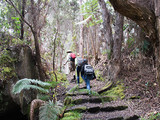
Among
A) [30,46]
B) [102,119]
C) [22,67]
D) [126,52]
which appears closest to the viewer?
[102,119]

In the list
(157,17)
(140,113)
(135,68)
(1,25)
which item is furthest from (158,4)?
(1,25)

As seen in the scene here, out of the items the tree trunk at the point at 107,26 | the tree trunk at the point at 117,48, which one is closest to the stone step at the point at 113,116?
the tree trunk at the point at 117,48

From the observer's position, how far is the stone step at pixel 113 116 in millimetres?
4414

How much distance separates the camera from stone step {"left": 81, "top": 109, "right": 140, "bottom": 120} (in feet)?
14.5

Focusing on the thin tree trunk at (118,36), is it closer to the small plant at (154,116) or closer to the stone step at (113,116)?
the stone step at (113,116)

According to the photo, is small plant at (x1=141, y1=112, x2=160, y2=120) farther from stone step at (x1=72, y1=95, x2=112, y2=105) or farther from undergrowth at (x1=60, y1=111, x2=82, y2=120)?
undergrowth at (x1=60, y1=111, x2=82, y2=120)

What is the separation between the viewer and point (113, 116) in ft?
15.2

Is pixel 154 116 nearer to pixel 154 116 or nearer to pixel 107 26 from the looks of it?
pixel 154 116

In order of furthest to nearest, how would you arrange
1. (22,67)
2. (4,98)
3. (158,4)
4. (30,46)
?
(30,46)
(22,67)
(4,98)
(158,4)

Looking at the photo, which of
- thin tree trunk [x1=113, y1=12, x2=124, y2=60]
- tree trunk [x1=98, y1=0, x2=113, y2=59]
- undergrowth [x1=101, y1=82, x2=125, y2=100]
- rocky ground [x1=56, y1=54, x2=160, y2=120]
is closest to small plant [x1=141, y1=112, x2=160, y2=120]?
rocky ground [x1=56, y1=54, x2=160, y2=120]

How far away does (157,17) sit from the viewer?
2.58 metres

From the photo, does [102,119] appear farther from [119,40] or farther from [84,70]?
[119,40]

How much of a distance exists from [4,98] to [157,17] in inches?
234

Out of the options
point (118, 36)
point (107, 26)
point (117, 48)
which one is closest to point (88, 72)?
point (117, 48)
